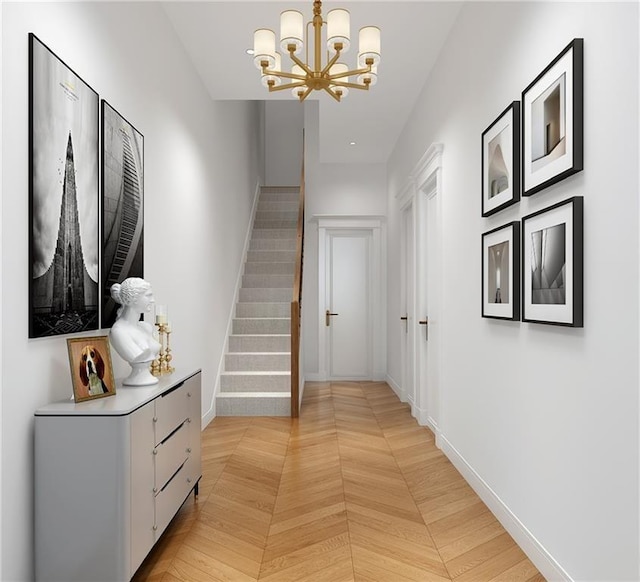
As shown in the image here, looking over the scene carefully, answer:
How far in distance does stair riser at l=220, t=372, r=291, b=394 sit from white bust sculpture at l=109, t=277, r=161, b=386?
2.88 m

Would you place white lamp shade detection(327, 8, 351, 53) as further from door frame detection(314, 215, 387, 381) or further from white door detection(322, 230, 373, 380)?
white door detection(322, 230, 373, 380)

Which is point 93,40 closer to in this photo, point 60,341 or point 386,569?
point 60,341

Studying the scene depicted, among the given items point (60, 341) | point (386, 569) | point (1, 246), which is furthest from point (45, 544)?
point (386, 569)

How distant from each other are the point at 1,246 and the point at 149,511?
3.76ft

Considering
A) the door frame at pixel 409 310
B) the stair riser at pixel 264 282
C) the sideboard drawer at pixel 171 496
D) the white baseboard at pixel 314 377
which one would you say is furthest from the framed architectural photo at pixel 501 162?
the white baseboard at pixel 314 377

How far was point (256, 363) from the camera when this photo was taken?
5.63 m

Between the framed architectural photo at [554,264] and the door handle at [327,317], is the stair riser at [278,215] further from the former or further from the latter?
the framed architectural photo at [554,264]

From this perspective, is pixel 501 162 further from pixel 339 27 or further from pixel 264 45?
pixel 264 45

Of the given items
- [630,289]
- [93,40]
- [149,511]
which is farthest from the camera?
[93,40]

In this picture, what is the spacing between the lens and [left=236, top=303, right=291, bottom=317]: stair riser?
6.36 m

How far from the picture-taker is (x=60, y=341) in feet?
7.31

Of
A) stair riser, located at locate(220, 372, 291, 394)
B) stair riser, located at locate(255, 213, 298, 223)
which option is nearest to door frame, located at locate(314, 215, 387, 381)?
stair riser, located at locate(255, 213, 298, 223)

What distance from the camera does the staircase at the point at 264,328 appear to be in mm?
5215

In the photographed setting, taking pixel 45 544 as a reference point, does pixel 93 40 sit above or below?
above
